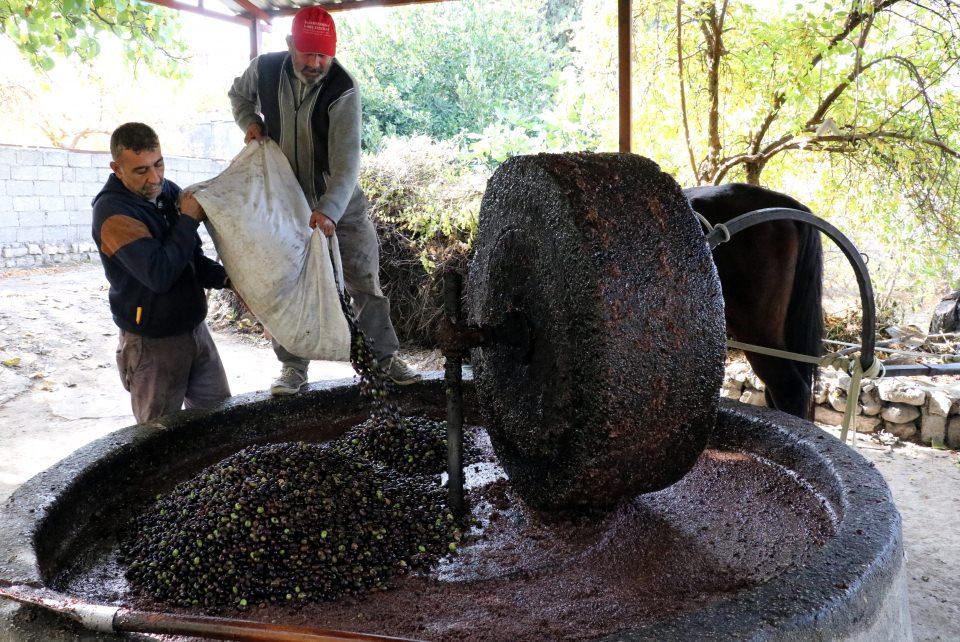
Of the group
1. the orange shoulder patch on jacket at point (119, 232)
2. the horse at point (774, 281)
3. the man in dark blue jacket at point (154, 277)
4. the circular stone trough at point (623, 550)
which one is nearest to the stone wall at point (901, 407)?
the horse at point (774, 281)

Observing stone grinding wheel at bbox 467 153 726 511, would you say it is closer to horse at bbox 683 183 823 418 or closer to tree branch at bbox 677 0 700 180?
horse at bbox 683 183 823 418

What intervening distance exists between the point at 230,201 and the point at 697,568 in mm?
2244

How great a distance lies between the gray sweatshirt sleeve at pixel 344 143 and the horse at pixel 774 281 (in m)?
1.72

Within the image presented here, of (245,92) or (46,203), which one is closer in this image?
(245,92)

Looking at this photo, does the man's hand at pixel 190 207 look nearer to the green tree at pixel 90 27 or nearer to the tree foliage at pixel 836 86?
the green tree at pixel 90 27

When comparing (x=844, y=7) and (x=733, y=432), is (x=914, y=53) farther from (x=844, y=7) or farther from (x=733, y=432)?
(x=733, y=432)

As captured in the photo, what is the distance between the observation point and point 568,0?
1902 cm

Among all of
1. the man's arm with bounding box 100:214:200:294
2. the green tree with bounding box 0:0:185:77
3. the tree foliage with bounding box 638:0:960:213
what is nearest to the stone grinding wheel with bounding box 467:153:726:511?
the man's arm with bounding box 100:214:200:294

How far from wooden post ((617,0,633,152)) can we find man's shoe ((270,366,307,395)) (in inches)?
111

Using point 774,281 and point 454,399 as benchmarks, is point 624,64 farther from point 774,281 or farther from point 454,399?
point 454,399

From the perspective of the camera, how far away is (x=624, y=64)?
16.1 feet

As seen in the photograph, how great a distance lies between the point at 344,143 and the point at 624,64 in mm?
2370

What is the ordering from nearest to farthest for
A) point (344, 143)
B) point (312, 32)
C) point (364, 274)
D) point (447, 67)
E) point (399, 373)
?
point (312, 32) → point (344, 143) → point (399, 373) → point (364, 274) → point (447, 67)

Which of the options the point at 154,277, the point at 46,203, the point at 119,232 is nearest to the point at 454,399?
the point at 154,277
